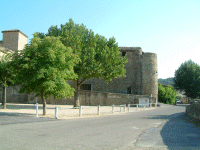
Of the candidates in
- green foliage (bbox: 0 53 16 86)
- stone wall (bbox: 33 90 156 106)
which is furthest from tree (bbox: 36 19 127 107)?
stone wall (bbox: 33 90 156 106)

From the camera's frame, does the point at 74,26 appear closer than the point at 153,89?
Yes

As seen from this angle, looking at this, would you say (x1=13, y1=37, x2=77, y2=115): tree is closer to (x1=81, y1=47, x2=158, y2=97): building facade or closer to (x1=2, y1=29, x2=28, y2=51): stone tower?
(x1=81, y1=47, x2=158, y2=97): building facade

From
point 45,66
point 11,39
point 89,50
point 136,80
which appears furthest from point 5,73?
point 136,80

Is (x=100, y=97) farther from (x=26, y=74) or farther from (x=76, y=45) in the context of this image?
(x=26, y=74)

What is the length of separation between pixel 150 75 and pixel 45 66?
115 ft

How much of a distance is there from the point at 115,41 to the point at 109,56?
3303 millimetres

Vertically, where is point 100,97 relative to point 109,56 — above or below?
below

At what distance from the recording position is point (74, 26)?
28031 mm

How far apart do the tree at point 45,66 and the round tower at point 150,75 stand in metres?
32.8

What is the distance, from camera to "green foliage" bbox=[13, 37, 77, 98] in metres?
16.4

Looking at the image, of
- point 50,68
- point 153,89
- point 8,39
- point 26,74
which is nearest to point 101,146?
point 50,68

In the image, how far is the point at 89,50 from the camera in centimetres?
2650

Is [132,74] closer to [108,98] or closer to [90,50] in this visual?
[108,98]

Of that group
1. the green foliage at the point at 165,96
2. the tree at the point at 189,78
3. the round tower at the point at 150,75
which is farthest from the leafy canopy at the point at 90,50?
the tree at the point at 189,78
